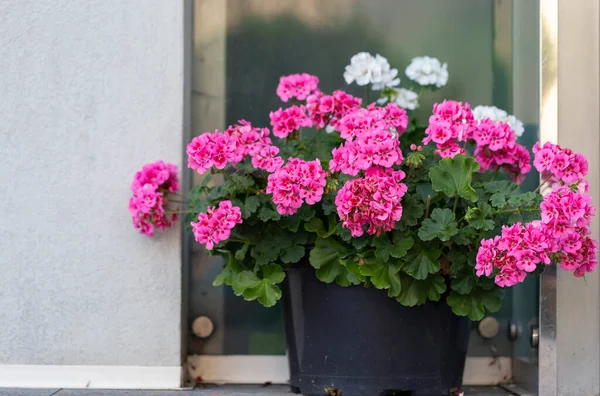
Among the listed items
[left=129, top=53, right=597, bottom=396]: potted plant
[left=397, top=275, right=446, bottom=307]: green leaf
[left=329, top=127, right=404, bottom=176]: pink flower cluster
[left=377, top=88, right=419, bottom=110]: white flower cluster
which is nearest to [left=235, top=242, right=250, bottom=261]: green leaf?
[left=129, top=53, right=597, bottom=396]: potted plant

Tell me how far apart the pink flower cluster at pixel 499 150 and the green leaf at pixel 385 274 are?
422mm

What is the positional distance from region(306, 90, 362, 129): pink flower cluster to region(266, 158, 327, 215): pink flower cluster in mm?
294

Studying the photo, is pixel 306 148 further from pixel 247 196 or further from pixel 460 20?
pixel 460 20

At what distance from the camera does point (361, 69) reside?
2.49 m

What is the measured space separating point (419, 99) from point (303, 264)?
2.47 ft

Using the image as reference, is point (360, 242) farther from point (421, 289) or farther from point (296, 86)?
point (296, 86)

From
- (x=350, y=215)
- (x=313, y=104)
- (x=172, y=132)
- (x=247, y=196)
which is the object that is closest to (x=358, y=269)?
(x=350, y=215)

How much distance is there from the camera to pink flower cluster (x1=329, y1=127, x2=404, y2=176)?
2121mm

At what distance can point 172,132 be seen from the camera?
250 cm

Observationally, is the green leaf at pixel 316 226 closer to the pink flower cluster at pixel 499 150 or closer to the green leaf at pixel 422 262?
the green leaf at pixel 422 262

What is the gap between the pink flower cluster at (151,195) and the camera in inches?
92.9

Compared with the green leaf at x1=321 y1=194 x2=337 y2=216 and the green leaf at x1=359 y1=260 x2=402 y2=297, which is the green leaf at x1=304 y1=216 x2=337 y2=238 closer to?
the green leaf at x1=321 y1=194 x2=337 y2=216

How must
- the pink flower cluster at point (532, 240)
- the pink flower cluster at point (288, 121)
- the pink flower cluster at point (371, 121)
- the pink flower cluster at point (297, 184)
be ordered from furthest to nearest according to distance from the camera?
the pink flower cluster at point (288, 121), the pink flower cluster at point (371, 121), the pink flower cluster at point (297, 184), the pink flower cluster at point (532, 240)

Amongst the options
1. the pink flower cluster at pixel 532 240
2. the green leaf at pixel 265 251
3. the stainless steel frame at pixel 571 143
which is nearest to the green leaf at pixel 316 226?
the green leaf at pixel 265 251
